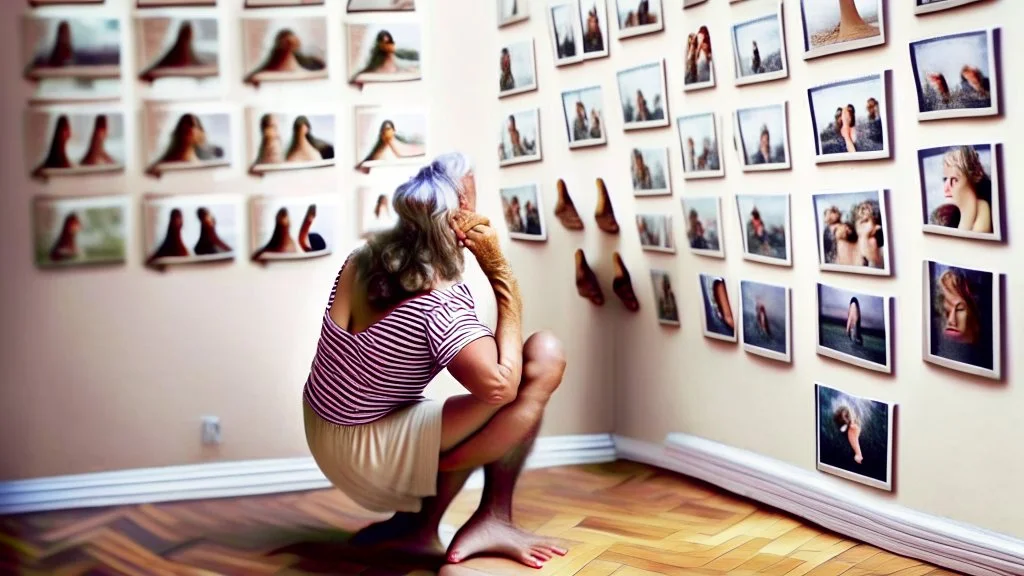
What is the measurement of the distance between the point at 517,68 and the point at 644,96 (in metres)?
0.49

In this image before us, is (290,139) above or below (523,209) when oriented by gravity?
above

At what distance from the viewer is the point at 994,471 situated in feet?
9.80

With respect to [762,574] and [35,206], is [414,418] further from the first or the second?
[35,206]

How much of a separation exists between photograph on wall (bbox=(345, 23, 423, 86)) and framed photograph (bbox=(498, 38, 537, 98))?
0.33 metres

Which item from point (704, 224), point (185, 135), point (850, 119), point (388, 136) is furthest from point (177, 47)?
point (850, 119)

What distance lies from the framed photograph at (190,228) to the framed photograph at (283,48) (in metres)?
0.46

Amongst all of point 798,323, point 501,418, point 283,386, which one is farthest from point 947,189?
point 283,386

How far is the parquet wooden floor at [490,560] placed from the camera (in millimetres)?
3168

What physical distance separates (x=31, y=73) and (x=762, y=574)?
9.46 feet

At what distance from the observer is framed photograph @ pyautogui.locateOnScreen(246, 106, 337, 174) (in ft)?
12.1

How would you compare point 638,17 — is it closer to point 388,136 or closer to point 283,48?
point 388,136

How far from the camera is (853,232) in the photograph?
3303mm

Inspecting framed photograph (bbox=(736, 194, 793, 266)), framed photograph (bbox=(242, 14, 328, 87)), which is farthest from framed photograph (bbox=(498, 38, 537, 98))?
framed photograph (bbox=(736, 194, 793, 266))

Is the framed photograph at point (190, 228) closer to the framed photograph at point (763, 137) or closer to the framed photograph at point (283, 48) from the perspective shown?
the framed photograph at point (283, 48)
